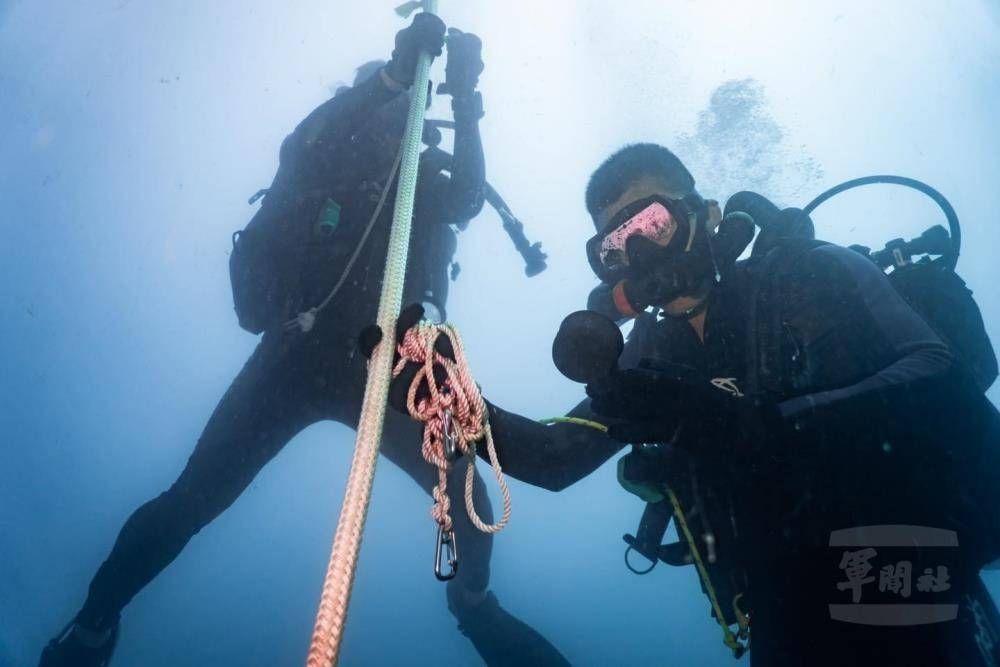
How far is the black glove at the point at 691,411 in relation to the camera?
1505 millimetres

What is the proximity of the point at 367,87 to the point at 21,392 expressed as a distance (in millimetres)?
37989

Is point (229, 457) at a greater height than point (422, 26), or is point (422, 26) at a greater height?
point (422, 26)

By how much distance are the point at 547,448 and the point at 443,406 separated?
46.2 inches

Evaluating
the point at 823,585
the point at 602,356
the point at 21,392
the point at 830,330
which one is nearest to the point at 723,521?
the point at 823,585

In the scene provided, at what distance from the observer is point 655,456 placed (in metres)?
2.43

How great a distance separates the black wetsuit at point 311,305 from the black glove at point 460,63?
0.28m

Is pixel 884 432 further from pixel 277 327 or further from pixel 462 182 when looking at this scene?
pixel 277 327

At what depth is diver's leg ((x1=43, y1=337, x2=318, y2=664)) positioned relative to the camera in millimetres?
4254

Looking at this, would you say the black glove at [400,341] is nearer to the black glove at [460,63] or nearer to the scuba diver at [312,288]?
the scuba diver at [312,288]

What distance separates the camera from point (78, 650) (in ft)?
14.4

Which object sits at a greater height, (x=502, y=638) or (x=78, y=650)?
(x=78, y=650)


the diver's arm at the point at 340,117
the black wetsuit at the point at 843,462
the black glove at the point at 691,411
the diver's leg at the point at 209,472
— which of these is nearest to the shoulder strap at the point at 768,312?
the black wetsuit at the point at 843,462

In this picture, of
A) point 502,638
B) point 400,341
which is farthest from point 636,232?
point 502,638

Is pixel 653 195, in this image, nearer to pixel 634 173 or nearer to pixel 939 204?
pixel 634 173
